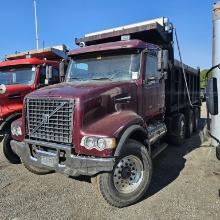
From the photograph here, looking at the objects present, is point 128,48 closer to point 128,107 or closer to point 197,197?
point 128,107

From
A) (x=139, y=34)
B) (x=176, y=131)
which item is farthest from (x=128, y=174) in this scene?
(x=176, y=131)

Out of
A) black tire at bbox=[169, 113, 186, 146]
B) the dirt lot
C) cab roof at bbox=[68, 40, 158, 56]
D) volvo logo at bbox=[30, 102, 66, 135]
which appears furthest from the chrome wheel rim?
black tire at bbox=[169, 113, 186, 146]

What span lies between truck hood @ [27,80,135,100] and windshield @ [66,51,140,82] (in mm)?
308

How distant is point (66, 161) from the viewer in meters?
4.96

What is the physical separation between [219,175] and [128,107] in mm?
2265

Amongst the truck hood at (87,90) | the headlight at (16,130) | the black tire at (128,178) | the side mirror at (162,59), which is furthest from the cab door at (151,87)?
the headlight at (16,130)

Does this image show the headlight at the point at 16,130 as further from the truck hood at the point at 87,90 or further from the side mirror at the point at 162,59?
the side mirror at the point at 162,59

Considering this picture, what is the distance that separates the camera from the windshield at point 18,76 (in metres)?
8.83

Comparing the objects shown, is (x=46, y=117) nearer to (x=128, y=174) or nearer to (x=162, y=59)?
(x=128, y=174)

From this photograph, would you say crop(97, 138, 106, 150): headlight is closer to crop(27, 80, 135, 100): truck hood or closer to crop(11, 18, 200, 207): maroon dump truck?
crop(11, 18, 200, 207): maroon dump truck

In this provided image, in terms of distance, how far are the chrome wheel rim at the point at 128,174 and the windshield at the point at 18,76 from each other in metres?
4.42

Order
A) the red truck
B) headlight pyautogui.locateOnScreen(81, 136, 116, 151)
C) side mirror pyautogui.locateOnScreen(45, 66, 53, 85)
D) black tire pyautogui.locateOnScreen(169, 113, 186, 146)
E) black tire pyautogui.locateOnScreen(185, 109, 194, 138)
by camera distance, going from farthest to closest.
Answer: black tire pyautogui.locateOnScreen(185, 109, 194, 138), black tire pyautogui.locateOnScreen(169, 113, 186, 146), side mirror pyautogui.locateOnScreen(45, 66, 53, 85), the red truck, headlight pyautogui.locateOnScreen(81, 136, 116, 151)

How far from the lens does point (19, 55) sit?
34.2 ft

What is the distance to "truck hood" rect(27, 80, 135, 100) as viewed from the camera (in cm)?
511
